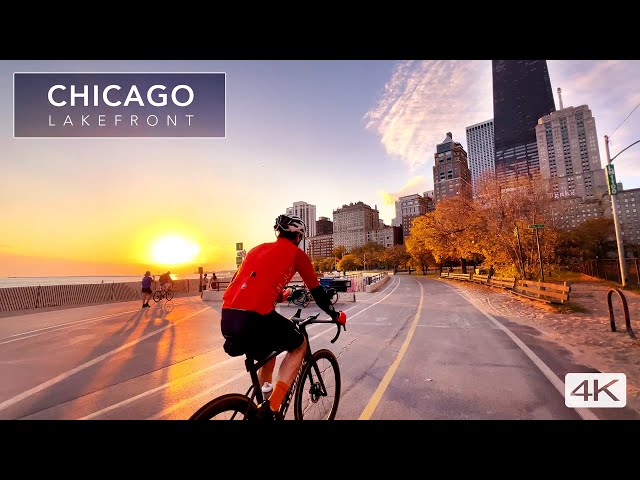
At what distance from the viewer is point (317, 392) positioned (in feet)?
9.78

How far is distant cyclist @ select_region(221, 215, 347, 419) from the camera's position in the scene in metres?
2.14

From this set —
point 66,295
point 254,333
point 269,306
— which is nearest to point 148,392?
point 254,333

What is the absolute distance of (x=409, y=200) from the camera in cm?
6372

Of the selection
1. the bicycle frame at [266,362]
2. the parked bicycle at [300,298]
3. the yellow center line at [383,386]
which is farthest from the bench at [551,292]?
the bicycle frame at [266,362]

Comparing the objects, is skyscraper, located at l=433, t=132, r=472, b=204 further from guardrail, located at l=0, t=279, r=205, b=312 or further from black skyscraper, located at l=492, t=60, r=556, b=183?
black skyscraper, located at l=492, t=60, r=556, b=183

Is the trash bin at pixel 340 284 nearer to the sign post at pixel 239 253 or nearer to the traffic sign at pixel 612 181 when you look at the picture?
the sign post at pixel 239 253

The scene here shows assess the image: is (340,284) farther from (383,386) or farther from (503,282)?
(383,386)

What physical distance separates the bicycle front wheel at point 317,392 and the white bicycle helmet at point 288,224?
1.40 m

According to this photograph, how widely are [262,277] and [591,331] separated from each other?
28.6ft
